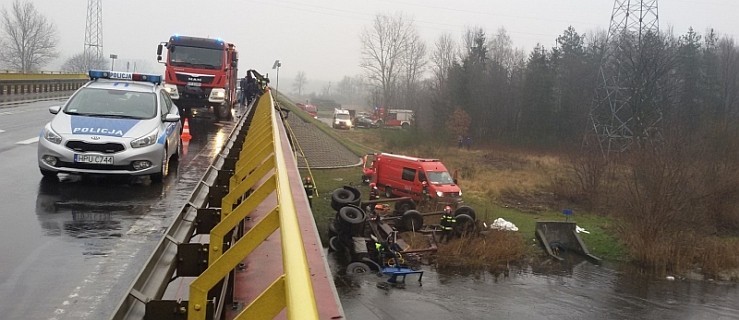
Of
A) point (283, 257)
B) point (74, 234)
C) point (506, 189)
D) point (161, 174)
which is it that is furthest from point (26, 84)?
point (283, 257)

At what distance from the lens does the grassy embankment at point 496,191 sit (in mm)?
32719

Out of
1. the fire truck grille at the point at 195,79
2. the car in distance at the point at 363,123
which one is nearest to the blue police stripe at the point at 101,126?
the fire truck grille at the point at 195,79

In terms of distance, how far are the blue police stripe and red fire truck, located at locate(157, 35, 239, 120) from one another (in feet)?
40.4

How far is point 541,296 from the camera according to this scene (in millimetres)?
28156

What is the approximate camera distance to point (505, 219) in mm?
38281

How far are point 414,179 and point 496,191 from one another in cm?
989

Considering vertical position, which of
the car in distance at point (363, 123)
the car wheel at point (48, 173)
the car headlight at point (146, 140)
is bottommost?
the car in distance at point (363, 123)

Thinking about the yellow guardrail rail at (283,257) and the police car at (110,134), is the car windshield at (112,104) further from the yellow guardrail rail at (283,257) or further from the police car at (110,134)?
the yellow guardrail rail at (283,257)

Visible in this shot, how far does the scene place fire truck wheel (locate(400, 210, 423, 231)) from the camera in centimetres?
3284

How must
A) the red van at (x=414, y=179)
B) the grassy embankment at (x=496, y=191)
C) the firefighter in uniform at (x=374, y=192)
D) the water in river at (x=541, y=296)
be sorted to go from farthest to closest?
the firefighter in uniform at (x=374, y=192)
the red van at (x=414, y=179)
the grassy embankment at (x=496, y=191)
the water in river at (x=541, y=296)

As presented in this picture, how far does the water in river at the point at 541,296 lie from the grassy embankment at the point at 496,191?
1.84m

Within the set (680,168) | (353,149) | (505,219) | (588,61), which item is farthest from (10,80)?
(588,61)

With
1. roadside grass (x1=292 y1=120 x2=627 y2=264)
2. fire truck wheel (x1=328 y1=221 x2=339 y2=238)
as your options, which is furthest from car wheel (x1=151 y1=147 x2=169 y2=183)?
roadside grass (x1=292 y1=120 x2=627 y2=264)

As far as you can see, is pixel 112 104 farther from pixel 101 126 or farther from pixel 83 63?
pixel 83 63
